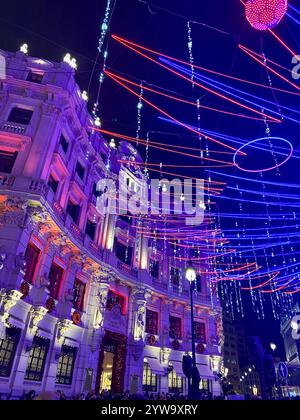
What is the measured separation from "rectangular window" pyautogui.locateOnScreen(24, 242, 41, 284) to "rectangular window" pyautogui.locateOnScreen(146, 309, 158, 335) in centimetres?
1247

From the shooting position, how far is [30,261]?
53.7 ft

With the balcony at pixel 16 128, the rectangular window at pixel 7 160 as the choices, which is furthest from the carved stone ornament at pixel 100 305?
the balcony at pixel 16 128

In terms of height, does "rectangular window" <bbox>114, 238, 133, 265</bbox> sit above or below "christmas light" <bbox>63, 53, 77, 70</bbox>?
below

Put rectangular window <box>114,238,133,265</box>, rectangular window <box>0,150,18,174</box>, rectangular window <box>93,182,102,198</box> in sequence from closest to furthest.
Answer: rectangular window <box>0,150,18,174</box>, rectangular window <box>93,182,102,198</box>, rectangular window <box>114,238,133,265</box>

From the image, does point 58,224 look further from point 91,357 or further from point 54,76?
point 54,76

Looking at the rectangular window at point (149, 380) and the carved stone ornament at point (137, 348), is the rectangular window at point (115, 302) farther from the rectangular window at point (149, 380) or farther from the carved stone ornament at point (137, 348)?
the rectangular window at point (149, 380)

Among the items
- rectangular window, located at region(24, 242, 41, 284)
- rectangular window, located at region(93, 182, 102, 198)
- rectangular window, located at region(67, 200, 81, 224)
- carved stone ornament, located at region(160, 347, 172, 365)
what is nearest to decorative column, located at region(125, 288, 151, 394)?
carved stone ornament, located at region(160, 347, 172, 365)

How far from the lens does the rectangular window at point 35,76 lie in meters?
21.0

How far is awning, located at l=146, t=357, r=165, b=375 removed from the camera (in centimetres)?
2359

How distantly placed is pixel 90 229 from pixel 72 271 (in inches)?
171

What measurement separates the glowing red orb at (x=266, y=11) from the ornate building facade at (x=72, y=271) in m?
12.1

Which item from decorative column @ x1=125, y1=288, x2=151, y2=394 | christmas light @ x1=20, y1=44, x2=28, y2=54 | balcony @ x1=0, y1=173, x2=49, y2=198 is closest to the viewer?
balcony @ x1=0, y1=173, x2=49, y2=198

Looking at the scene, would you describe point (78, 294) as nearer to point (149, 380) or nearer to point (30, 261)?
point (30, 261)

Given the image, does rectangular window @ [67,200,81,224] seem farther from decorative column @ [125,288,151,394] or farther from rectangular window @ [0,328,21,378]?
rectangular window @ [0,328,21,378]
